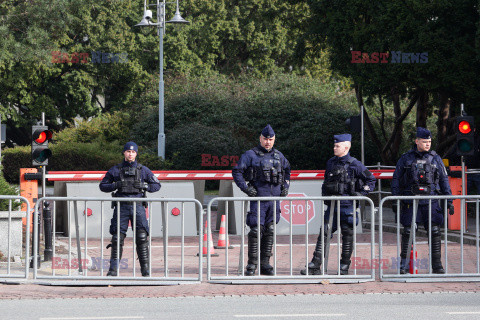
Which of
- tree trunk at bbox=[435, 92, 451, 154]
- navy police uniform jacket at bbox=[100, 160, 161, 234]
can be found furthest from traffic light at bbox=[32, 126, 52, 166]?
→ tree trunk at bbox=[435, 92, 451, 154]

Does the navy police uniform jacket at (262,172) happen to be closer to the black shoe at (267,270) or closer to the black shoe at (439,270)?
the black shoe at (267,270)

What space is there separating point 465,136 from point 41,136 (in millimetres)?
6940

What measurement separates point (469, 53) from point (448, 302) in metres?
15.6

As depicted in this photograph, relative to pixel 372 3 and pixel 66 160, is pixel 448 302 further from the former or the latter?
pixel 66 160

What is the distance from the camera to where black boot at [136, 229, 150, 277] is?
10.1 m

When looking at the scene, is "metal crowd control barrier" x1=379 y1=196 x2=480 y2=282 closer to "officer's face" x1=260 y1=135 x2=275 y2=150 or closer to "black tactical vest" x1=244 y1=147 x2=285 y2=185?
"black tactical vest" x1=244 y1=147 x2=285 y2=185

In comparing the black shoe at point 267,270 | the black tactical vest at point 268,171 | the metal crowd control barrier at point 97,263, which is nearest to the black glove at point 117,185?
the metal crowd control barrier at point 97,263

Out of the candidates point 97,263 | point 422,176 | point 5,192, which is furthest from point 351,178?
point 5,192

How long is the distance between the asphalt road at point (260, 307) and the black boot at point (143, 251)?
42.6 inches

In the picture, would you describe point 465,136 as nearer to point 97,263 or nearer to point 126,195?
point 126,195

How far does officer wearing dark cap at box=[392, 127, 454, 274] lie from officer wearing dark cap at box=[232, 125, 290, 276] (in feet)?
4.77

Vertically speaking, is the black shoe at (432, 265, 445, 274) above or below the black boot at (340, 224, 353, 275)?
below

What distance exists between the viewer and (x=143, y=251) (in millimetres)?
10133

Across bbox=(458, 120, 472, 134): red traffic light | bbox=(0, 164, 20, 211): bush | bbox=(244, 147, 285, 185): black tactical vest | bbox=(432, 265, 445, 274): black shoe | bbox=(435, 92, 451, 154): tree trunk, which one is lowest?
bbox=(432, 265, 445, 274): black shoe
